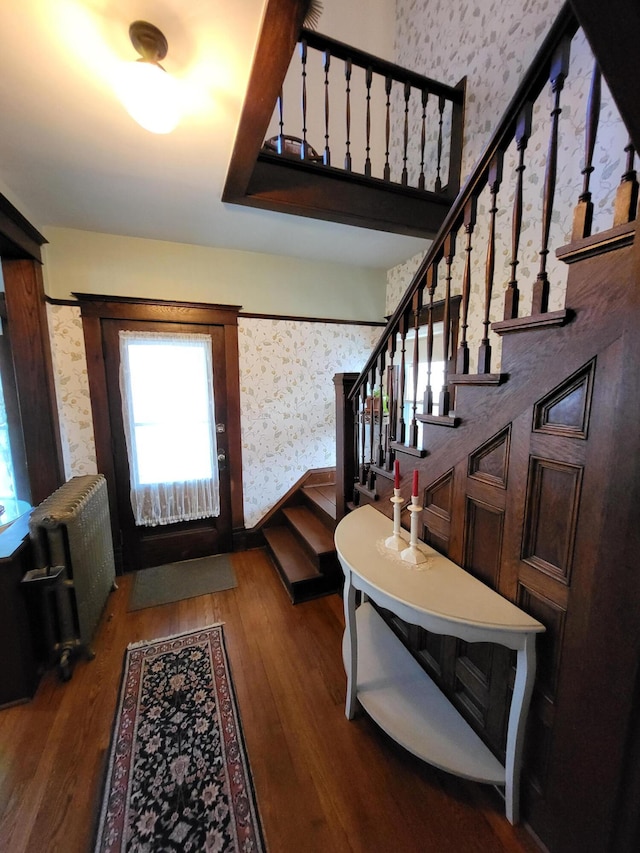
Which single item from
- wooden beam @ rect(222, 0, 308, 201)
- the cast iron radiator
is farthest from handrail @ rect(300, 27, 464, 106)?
the cast iron radiator

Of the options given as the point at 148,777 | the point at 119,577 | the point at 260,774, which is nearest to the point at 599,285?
the point at 260,774

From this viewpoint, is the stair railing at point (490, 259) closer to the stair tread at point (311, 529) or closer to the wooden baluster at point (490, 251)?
the wooden baluster at point (490, 251)

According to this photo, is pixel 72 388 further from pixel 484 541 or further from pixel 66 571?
pixel 484 541

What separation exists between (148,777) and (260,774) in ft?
1.44

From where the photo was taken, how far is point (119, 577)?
8.88ft

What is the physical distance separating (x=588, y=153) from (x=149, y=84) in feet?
4.78

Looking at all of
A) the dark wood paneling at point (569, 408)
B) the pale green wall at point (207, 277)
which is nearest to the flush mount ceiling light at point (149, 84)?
the pale green wall at point (207, 277)

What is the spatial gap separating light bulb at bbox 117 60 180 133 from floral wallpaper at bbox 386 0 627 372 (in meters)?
1.27

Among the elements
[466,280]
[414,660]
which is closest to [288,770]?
[414,660]

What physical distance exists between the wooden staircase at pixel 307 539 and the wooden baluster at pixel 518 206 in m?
1.95

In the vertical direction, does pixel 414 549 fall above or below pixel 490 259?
below

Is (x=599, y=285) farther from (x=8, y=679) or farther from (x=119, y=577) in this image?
(x=119, y=577)

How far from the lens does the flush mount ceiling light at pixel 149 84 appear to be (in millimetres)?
1134

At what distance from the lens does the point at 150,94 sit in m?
1.21
